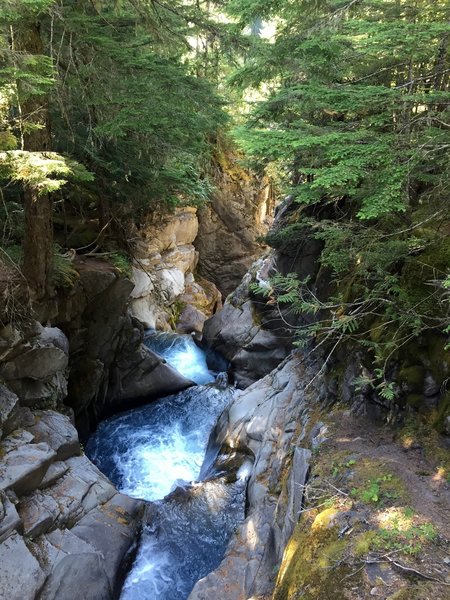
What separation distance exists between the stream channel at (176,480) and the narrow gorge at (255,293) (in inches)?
2.2

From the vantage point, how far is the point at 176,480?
35.1ft

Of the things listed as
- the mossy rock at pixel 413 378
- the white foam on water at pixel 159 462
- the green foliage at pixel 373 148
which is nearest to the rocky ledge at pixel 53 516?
the white foam on water at pixel 159 462

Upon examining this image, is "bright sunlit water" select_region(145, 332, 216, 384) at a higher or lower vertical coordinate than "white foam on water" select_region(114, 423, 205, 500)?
higher

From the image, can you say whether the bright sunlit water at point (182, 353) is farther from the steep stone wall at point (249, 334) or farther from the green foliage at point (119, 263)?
the green foliage at point (119, 263)

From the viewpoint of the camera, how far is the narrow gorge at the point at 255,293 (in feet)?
16.7

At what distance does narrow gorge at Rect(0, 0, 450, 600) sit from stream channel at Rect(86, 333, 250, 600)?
0.05 meters

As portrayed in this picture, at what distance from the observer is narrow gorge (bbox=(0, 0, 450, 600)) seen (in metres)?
5.09

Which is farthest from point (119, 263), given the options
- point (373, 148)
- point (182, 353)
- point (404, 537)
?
point (404, 537)

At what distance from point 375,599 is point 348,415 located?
11.7 ft

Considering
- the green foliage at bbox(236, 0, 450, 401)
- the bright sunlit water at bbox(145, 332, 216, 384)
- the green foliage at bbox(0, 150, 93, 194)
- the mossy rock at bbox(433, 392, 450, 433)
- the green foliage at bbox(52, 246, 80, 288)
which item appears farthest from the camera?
the bright sunlit water at bbox(145, 332, 216, 384)

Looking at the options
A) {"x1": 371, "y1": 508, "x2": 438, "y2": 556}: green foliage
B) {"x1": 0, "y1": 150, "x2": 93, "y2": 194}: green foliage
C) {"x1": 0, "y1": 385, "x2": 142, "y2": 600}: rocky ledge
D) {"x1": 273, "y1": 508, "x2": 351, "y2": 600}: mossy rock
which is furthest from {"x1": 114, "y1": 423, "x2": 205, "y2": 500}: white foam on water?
{"x1": 0, "y1": 150, "x2": 93, "y2": 194}: green foliage

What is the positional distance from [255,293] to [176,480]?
5406mm

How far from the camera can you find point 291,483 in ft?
22.3

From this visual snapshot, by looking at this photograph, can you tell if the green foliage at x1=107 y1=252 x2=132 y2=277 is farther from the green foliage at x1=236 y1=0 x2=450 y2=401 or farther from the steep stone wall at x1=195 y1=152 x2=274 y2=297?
the steep stone wall at x1=195 y1=152 x2=274 y2=297
